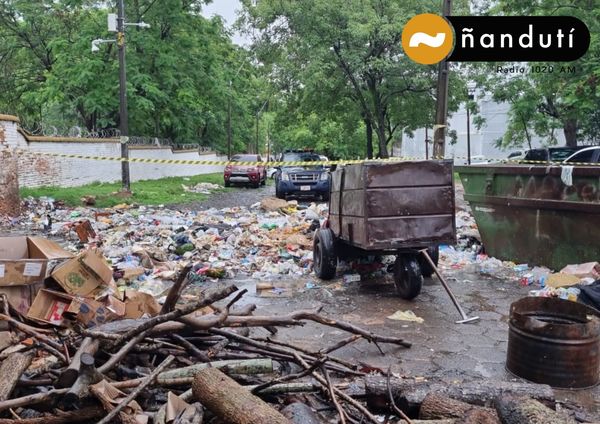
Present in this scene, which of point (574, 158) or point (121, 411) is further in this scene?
point (574, 158)

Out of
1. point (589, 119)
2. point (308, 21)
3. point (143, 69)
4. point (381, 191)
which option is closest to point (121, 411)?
point (381, 191)

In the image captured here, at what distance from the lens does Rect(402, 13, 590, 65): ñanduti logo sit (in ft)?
40.9

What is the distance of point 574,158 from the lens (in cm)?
1245

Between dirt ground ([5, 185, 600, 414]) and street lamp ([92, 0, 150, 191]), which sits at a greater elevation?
street lamp ([92, 0, 150, 191])

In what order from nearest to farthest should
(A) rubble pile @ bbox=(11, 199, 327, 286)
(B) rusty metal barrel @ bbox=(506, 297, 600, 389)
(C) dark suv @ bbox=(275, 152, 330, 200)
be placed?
(B) rusty metal barrel @ bbox=(506, 297, 600, 389)
(A) rubble pile @ bbox=(11, 199, 327, 286)
(C) dark suv @ bbox=(275, 152, 330, 200)

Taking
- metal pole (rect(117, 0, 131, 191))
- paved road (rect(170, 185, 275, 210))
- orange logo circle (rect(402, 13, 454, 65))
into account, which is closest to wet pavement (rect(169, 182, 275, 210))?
paved road (rect(170, 185, 275, 210))

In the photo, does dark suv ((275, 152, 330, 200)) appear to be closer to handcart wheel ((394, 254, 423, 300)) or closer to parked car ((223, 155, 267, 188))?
parked car ((223, 155, 267, 188))

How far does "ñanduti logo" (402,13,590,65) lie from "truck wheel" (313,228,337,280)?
676 cm

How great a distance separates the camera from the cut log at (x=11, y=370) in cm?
303

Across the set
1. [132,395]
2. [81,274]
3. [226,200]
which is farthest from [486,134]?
[132,395]

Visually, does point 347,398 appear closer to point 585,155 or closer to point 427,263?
point 427,263

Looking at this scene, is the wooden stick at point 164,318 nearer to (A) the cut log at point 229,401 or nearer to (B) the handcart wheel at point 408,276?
(A) the cut log at point 229,401

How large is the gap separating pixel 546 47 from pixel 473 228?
255 inches

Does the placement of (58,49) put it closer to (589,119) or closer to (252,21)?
(252,21)
